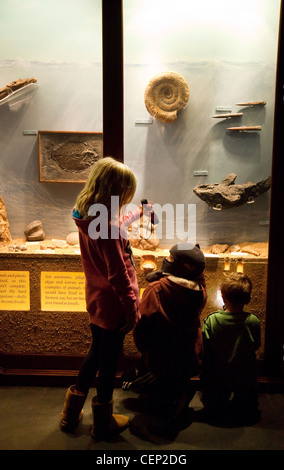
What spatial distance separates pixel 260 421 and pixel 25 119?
2.56m

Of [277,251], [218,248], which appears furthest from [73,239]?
[277,251]

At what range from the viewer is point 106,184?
177 centimetres

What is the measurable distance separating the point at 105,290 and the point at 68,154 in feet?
4.31

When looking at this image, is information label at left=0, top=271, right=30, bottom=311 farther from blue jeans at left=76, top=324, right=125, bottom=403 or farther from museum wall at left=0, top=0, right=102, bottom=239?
blue jeans at left=76, top=324, right=125, bottom=403

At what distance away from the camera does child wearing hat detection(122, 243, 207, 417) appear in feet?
6.21

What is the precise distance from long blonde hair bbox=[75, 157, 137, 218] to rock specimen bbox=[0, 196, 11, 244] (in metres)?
1.23

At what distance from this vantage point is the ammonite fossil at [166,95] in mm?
2641

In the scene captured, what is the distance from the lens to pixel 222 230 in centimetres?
272

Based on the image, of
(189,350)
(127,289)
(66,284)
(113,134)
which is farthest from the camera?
(66,284)

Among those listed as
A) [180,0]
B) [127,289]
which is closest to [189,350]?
[127,289]

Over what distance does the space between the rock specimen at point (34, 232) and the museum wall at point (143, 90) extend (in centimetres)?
5

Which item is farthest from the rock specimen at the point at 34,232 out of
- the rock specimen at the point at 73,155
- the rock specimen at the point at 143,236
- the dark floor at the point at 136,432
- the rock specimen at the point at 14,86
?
the dark floor at the point at 136,432

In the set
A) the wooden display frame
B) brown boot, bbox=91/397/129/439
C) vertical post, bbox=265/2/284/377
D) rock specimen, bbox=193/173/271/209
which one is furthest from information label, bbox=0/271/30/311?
vertical post, bbox=265/2/284/377
